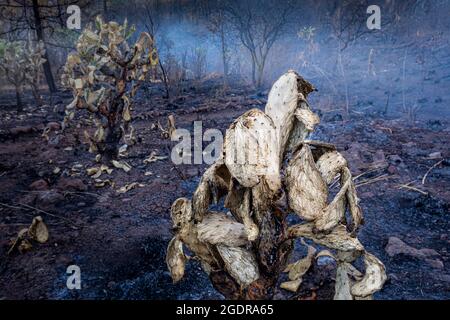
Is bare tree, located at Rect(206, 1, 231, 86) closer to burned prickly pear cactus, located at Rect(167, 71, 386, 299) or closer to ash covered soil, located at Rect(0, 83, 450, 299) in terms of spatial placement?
ash covered soil, located at Rect(0, 83, 450, 299)

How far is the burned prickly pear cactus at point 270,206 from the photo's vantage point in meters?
1.12

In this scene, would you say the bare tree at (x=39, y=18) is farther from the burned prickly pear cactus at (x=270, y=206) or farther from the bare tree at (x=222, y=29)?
the burned prickly pear cactus at (x=270, y=206)

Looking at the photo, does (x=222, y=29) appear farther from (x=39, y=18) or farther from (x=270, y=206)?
(x=270, y=206)

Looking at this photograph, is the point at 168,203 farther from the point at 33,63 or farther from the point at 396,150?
the point at 33,63

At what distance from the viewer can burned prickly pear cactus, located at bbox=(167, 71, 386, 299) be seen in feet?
3.67

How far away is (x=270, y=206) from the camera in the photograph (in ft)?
4.16

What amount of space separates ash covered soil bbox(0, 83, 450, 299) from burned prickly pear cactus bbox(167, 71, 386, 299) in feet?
3.20

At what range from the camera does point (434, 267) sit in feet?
8.59

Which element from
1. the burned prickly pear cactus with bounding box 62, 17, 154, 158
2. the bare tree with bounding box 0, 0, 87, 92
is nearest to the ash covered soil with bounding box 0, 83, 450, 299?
the burned prickly pear cactus with bounding box 62, 17, 154, 158

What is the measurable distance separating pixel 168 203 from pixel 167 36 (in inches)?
529

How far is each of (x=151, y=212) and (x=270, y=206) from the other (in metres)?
2.46

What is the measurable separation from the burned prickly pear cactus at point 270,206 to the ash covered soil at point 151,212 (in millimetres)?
975

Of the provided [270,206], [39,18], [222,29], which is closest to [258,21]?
[222,29]

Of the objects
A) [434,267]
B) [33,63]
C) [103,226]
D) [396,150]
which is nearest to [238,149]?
[434,267]
